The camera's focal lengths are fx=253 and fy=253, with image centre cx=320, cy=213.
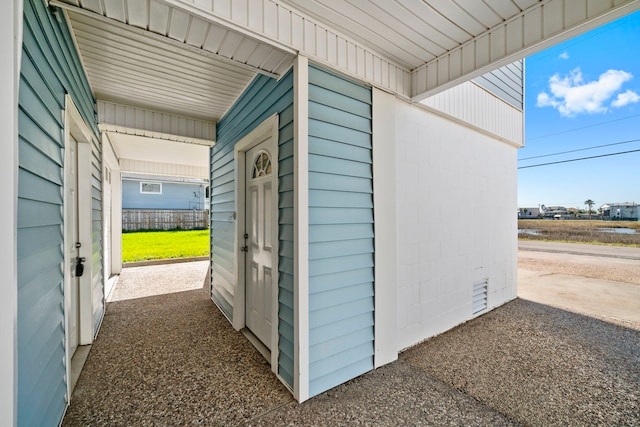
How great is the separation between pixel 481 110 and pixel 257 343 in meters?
4.12

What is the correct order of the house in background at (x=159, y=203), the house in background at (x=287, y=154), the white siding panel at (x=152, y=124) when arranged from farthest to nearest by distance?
the house in background at (x=159, y=203) → the white siding panel at (x=152, y=124) → the house in background at (x=287, y=154)

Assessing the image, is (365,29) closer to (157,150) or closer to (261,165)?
(261,165)

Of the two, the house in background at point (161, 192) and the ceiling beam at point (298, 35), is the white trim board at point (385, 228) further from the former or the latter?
the house in background at point (161, 192)

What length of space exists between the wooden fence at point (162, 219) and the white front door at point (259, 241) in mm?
12291

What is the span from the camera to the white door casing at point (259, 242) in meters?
2.55

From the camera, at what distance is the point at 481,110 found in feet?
11.5

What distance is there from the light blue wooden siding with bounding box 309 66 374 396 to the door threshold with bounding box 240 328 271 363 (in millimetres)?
731

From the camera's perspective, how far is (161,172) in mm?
6984

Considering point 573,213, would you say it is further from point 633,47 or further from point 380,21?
point 380,21

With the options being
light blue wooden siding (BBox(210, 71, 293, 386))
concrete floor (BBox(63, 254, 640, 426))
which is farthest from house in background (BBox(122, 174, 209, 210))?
concrete floor (BBox(63, 254, 640, 426))

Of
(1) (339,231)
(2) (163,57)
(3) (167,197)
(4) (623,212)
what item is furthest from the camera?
(4) (623,212)

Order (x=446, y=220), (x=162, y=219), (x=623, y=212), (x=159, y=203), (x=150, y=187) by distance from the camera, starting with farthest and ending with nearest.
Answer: (x=623, y=212) < (x=159, y=203) < (x=150, y=187) < (x=162, y=219) < (x=446, y=220)

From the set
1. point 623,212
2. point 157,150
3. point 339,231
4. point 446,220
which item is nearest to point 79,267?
point 339,231

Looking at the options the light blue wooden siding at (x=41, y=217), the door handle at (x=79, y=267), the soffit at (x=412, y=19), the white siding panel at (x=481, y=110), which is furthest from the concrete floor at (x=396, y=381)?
the soffit at (x=412, y=19)
